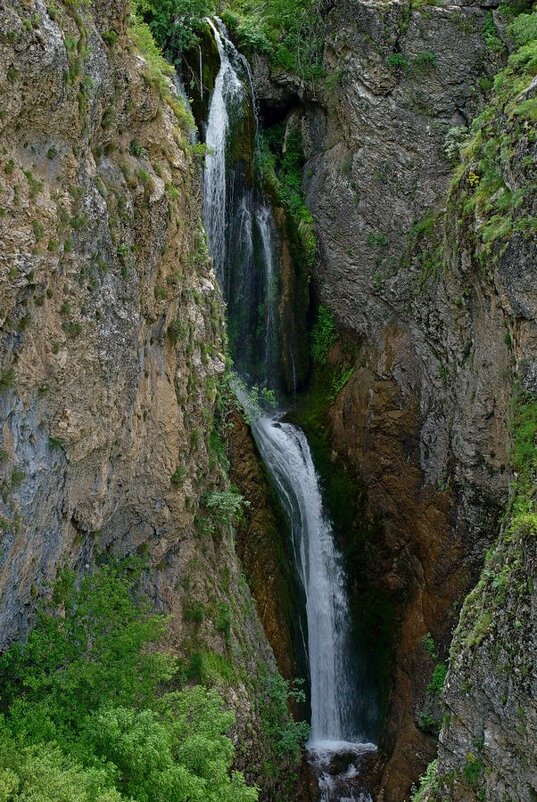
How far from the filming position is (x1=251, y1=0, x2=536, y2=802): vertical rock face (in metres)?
15.8

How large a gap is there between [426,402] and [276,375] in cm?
460

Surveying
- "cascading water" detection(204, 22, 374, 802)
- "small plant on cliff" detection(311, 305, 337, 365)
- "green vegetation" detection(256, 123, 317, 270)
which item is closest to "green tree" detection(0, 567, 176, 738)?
"cascading water" detection(204, 22, 374, 802)

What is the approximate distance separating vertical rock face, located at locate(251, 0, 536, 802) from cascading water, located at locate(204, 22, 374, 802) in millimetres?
991

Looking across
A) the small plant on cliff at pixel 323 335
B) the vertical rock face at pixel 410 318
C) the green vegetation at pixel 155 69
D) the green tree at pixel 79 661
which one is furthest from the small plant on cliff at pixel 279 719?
the green vegetation at pixel 155 69

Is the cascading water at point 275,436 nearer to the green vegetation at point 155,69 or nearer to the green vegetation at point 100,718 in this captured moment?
the green vegetation at point 155,69

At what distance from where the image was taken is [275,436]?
60.8ft

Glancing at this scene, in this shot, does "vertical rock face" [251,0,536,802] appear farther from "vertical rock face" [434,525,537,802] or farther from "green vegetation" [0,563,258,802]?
"green vegetation" [0,563,258,802]

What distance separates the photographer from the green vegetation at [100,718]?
717 cm

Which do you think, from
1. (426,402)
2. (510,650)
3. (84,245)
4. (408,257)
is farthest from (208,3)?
(510,650)

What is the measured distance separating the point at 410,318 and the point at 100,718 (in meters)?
12.8

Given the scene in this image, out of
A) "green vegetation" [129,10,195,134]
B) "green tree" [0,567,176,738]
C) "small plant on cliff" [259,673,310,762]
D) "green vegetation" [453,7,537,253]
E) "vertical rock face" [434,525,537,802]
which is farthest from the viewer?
"small plant on cliff" [259,673,310,762]

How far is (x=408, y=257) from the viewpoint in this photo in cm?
1841

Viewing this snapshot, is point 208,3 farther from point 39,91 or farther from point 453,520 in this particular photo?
point 453,520

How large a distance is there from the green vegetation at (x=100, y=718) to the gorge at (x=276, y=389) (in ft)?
0.17
